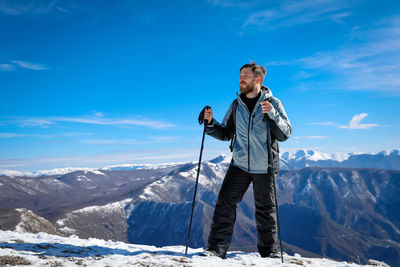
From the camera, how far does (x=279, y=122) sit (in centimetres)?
720

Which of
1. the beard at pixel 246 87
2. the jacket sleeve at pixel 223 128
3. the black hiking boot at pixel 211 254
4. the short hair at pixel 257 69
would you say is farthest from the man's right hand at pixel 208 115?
the black hiking boot at pixel 211 254

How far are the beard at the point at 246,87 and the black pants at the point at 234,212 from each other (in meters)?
2.30

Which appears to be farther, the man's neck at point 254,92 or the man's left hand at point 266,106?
the man's neck at point 254,92

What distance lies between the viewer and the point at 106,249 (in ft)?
24.5

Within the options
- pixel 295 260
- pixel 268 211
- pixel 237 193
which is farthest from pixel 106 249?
pixel 295 260

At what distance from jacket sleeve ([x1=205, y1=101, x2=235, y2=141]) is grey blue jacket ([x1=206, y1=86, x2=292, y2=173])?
0.55 metres

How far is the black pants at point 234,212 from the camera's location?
741 cm

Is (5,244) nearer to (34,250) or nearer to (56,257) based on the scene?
(34,250)

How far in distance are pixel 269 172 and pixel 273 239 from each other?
181 centimetres

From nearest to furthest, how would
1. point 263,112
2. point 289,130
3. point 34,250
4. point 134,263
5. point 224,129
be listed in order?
point 134,263 < point 34,250 < point 263,112 < point 289,130 < point 224,129

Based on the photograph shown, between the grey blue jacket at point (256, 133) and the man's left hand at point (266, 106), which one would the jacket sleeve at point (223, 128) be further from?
the man's left hand at point (266, 106)

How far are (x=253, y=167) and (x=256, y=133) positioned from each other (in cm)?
92

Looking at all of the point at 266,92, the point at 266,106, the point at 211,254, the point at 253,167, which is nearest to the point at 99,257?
the point at 211,254

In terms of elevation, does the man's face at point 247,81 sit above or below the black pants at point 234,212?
above
